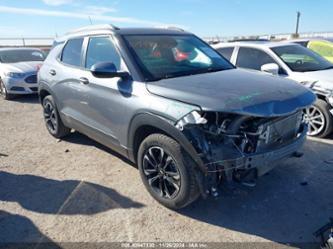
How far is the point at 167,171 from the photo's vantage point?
323 cm

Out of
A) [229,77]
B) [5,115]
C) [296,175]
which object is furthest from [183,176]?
[5,115]

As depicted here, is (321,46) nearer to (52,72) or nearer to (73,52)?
(73,52)

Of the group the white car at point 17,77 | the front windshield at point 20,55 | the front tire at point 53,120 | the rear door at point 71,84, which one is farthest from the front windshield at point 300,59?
the front windshield at point 20,55

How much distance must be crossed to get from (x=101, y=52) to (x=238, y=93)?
2.01 metres

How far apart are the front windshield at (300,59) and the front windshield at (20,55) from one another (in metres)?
8.23

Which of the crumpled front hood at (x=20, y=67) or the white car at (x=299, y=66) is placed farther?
the crumpled front hood at (x=20, y=67)

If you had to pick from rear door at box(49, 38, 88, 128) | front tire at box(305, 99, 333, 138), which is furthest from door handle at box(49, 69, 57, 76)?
front tire at box(305, 99, 333, 138)

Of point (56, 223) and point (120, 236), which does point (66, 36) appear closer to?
point (56, 223)

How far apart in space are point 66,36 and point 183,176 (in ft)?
11.1

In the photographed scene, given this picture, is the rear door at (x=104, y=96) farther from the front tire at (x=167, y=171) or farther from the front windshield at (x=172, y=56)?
the front tire at (x=167, y=171)

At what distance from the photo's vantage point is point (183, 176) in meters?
2.99

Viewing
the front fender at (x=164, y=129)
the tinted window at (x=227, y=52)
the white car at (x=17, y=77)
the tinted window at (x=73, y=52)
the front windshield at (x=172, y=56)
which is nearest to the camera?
the front fender at (x=164, y=129)

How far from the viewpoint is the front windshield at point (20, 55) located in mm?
10227

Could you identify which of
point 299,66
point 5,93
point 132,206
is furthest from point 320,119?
point 5,93
